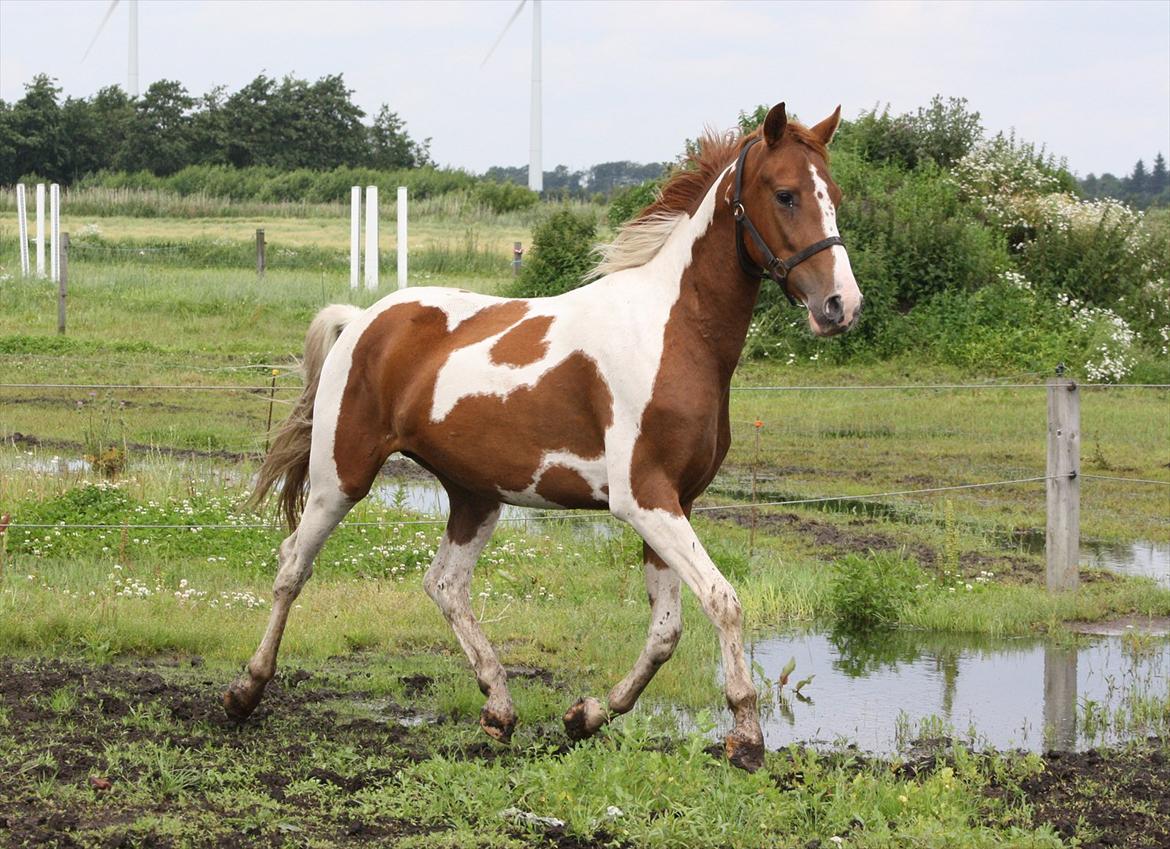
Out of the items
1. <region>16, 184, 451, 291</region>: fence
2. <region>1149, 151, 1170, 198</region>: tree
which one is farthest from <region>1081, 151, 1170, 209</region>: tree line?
<region>16, 184, 451, 291</region>: fence

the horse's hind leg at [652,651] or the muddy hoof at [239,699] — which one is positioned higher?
the horse's hind leg at [652,651]

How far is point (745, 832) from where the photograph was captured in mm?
4824

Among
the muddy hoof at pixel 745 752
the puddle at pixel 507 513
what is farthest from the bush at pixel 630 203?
the muddy hoof at pixel 745 752

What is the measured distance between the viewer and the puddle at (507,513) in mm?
11289

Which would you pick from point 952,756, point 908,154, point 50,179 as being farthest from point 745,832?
point 50,179

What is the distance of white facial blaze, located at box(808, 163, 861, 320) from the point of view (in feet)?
17.5

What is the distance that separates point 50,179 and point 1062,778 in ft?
191

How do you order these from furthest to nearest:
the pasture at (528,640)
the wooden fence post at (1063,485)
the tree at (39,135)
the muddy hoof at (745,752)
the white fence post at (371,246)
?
1. the tree at (39,135)
2. the white fence post at (371,246)
3. the wooden fence post at (1063,485)
4. the muddy hoof at (745,752)
5. the pasture at (528,640)

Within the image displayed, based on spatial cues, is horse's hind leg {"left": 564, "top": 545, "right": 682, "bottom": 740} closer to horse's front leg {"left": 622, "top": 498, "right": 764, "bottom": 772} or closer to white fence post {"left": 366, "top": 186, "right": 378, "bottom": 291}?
horse's front leg {"left": 622, "top": 498, "right": 764, "bottom": 772}

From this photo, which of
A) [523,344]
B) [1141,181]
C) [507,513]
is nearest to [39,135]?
[507,513]

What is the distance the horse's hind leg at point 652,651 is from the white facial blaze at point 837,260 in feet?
4.81

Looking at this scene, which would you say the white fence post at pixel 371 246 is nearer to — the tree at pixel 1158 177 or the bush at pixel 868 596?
the bush at pixel 868 596

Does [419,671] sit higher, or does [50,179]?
[50,179]

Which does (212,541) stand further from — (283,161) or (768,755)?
(283,161)
